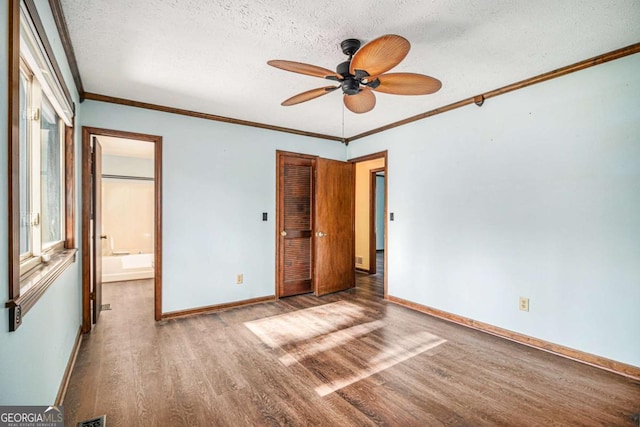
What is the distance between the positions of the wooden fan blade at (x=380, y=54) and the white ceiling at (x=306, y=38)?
1.06ft

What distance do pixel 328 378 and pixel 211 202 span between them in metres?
2.50

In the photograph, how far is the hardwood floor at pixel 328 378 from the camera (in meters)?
1.89

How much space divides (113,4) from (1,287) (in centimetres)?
172

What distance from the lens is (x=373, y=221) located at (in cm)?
595

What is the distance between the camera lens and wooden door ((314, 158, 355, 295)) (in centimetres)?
457

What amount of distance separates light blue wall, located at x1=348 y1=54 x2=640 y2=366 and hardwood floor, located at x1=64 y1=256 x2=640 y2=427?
0.38 metres

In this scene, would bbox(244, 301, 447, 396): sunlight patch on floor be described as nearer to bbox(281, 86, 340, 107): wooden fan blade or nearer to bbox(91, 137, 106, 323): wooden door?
bbox(91, 137, 106, 323): wooden door

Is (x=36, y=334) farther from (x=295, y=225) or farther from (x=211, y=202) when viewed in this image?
(x=295, y=225)

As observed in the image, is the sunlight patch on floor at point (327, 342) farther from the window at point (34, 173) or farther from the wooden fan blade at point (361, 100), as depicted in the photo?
the wooden fan blade at point (361, 100)

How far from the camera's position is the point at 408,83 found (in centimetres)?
219

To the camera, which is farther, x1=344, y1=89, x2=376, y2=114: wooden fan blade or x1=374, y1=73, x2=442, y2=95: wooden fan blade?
x1=344, y1=89, x2=376, y2=114: wooden fan blade

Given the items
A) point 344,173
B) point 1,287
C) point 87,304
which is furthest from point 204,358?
point 344,173

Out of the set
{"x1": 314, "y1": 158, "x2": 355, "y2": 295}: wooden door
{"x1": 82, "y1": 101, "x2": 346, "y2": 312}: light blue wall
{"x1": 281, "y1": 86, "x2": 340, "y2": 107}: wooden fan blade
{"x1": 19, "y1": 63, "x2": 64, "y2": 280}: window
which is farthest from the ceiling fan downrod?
{"x1": 314, "y1": 158, "x2": 355, "y2": 295}: wooden door

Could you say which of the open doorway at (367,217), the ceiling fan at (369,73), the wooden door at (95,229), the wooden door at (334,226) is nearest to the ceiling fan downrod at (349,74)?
the ceiling fan at (369,73)
